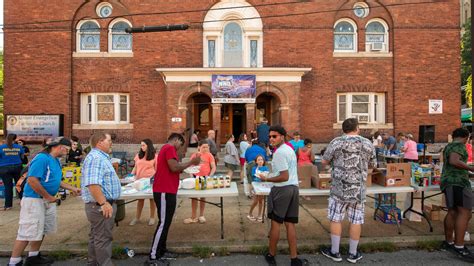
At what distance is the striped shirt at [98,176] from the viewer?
12.3 ft

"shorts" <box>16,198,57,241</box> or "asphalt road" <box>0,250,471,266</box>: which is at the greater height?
"shorts" <box>16,198,57,241</box>

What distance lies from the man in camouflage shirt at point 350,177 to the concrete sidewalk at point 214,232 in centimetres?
84

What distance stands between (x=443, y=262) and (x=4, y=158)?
953 cm

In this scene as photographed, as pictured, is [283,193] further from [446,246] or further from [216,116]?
[216,116]

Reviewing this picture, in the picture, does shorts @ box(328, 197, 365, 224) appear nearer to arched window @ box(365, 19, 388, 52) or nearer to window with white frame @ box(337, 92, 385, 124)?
window with white frame @ box(337, 92, 385, 124)

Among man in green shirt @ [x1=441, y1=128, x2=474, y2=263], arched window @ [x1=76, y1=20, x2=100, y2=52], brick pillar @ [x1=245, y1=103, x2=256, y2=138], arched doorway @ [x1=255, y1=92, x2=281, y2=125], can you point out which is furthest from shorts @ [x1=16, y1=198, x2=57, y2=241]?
arched window @ [x1=76, y1=20, x2=100, y2=52]

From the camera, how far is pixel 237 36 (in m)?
15.3

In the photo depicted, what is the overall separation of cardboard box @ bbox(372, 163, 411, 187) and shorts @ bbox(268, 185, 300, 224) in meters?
2.36

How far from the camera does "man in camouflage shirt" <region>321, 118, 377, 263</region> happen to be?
174 inches

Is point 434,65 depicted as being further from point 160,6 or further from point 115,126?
point 115,126

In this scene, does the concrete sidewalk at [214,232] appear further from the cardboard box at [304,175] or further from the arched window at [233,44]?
the arched window at [233,44]

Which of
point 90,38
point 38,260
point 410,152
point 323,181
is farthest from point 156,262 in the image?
point 90,38

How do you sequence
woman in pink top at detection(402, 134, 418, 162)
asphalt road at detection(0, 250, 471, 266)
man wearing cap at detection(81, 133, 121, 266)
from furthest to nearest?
woman in pink top at detection(402, 134, 418, 162), asphalt road at detection(0, 250, 471, 266), man wearing cap at detection(81, 133, 121, 266)

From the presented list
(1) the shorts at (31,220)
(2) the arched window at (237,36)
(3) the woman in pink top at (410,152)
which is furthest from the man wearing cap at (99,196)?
(2) the arched window at (237,36)
